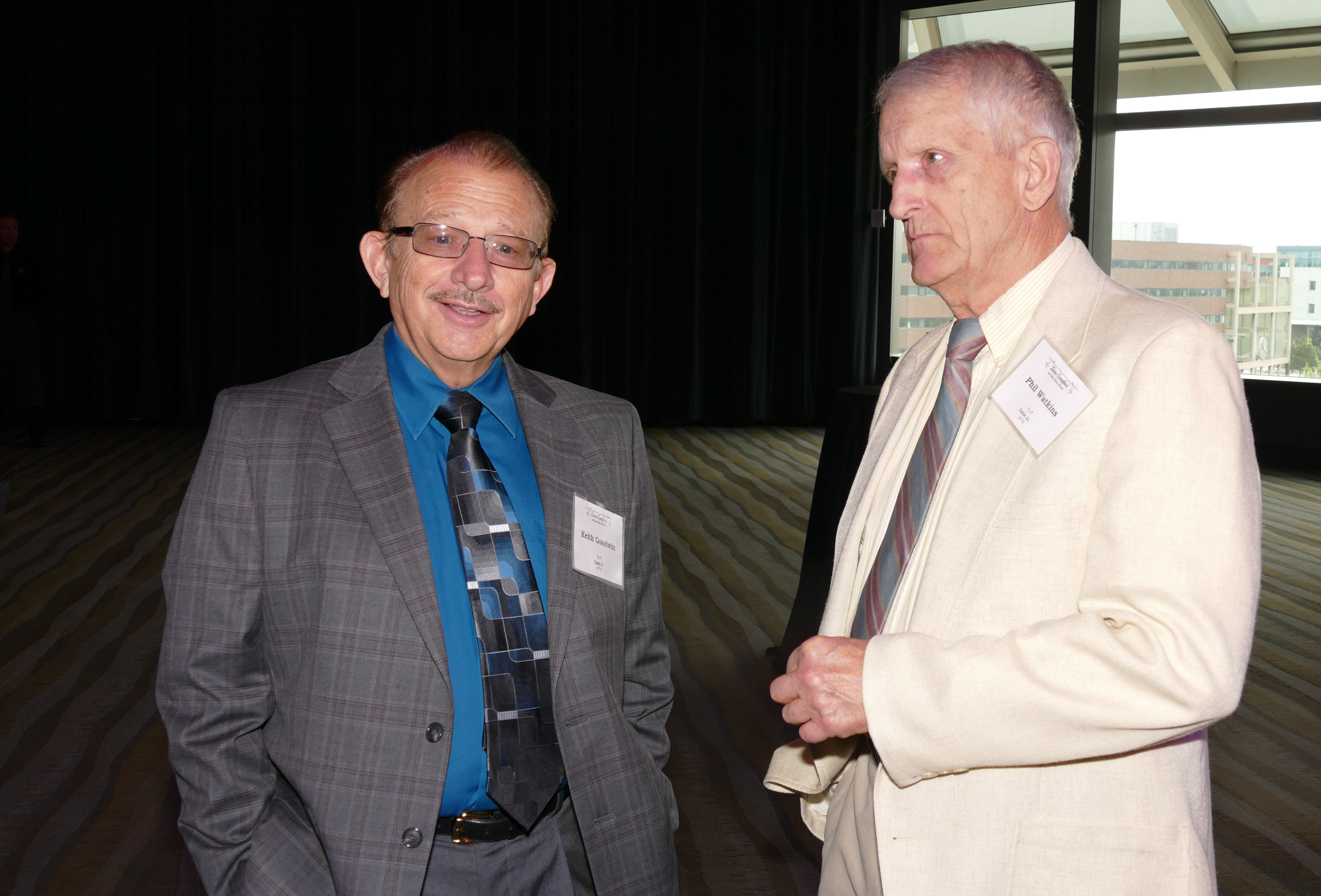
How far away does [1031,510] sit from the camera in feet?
3.82

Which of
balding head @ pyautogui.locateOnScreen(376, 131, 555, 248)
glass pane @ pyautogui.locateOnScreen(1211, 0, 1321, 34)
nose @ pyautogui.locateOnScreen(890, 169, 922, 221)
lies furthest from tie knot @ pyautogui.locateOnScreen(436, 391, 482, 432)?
glass pane @ pyautogui.locateOnScreen(1211, 0, 1321, 34)

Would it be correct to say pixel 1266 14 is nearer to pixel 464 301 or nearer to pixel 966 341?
pixel 966 341

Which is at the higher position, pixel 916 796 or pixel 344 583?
pixel 344 583

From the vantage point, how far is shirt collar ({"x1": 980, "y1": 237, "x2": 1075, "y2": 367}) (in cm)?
136

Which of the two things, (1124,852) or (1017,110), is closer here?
(1124,852)

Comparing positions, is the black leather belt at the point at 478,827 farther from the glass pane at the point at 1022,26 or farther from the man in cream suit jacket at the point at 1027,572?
the glass pane at the point at 1022,26

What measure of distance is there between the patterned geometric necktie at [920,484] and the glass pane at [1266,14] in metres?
8.62

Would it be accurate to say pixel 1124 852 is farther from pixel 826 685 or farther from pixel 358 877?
pixel 358 877

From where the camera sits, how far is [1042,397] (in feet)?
3.98

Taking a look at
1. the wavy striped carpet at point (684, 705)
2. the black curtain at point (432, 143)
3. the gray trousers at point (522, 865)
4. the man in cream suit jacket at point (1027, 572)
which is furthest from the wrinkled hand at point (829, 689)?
the black curtain at point (432, 143)

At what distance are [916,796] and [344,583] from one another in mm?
740

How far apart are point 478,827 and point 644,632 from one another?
405 millimetres

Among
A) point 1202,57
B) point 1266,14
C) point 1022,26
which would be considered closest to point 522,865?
point 1022,26

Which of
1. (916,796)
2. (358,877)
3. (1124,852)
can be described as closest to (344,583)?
(358,877)
